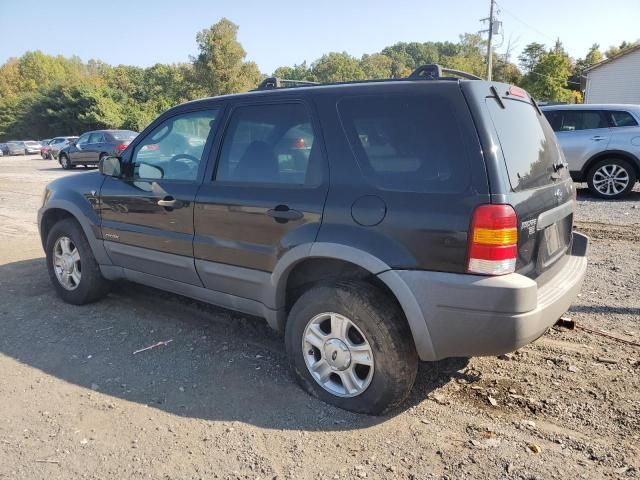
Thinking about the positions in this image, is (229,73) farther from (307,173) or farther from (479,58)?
(307,173)

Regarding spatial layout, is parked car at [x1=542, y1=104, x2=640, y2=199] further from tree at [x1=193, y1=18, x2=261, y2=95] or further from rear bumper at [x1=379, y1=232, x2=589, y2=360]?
tree at [x1=193, y1=18, x2=261, y2=95]

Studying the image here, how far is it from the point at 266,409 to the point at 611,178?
8977 mm

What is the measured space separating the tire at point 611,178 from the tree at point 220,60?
37461 mm

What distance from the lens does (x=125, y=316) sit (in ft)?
14.7

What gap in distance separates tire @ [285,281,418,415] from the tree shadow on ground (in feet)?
0.38

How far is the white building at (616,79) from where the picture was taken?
97.5 ft

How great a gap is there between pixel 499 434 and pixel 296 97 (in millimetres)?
2326

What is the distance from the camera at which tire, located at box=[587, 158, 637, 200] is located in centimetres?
933

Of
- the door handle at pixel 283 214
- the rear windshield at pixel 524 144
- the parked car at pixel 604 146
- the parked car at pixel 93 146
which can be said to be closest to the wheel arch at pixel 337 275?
the door handle at pixel 283 214

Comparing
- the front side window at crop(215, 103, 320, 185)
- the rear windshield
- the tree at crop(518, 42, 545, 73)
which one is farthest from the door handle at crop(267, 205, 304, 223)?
the tree at crop(518, 42, 545, 73)

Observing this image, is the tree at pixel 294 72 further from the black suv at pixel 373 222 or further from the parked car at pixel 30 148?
the black suv at pixel 373 222

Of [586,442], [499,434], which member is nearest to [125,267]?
[499,434]

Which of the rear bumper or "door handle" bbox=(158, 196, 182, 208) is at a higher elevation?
"door handle" bbox=(158, 196, 182, 208)

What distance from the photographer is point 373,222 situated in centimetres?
272
